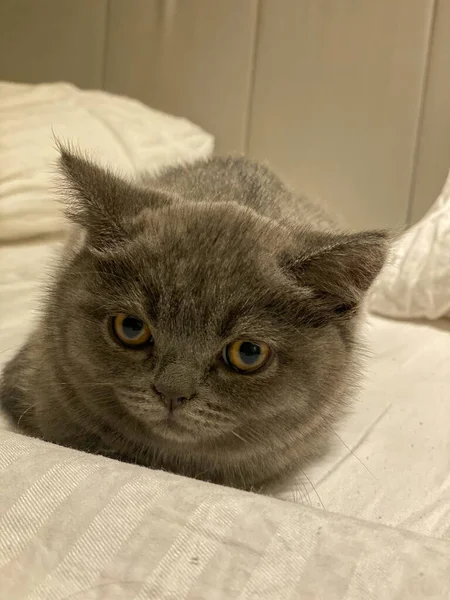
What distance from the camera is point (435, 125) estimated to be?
1.89 metres

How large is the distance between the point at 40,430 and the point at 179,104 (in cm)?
154

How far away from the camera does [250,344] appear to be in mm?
809

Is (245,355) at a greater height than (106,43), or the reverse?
(106,43)

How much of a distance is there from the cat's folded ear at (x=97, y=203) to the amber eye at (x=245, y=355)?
8.5 inches

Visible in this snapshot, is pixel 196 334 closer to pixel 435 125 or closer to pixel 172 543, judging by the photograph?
pixel 172 543

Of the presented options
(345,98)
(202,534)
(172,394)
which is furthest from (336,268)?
(345,98)

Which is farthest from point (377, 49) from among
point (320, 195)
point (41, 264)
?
point (41, 264)

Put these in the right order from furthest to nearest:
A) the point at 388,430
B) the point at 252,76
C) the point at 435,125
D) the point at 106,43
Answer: the point at 106,43 < the point at 252,76 < the point at 435,125 < the point at 388,430

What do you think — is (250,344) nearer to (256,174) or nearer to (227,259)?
(227,259)

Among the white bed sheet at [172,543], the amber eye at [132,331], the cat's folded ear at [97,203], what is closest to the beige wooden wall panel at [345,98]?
the cat's folded ear at [97,203]

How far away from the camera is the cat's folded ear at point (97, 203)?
846 mm

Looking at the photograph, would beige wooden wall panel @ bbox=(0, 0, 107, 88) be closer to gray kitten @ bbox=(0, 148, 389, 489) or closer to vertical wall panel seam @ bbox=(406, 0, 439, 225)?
vertical wall panel seam @ bbox=(406, 0, 439, 225)

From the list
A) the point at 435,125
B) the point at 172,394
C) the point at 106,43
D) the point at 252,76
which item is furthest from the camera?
the point at 106,43

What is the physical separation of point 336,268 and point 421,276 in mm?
875
